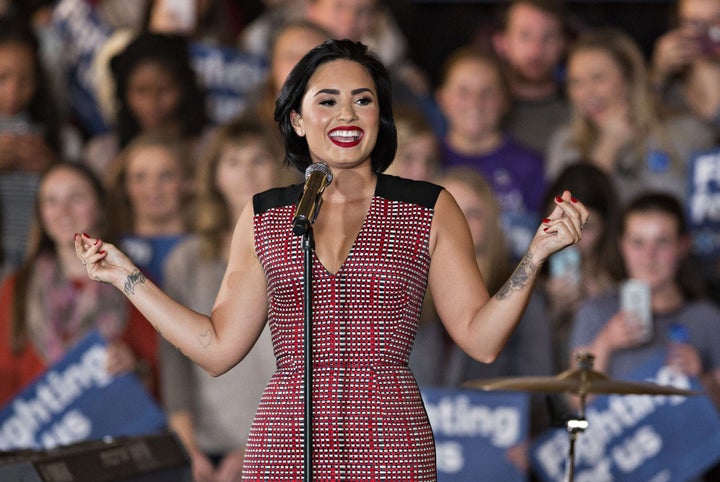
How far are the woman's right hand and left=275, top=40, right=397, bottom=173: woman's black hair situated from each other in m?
0.45

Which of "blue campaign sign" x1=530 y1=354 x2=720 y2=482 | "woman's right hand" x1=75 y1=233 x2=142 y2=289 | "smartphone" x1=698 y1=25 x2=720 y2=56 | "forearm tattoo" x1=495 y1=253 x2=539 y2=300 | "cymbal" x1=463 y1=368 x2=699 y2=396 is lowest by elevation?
"blue campaign sign" x1=530 y1=354 x2=720 y2=482

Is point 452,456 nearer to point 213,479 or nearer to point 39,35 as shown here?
point 213,479

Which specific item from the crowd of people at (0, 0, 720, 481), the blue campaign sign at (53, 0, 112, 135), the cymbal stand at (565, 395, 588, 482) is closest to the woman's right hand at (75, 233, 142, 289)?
the cymbal stand at (565, 395, 588, 482)

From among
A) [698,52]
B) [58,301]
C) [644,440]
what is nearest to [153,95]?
[58,301]

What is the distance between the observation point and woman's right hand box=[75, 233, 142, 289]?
2.93m

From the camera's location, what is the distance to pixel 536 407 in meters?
5.62

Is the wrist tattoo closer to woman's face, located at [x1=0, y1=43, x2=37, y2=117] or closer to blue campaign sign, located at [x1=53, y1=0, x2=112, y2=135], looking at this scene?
woman's face, located at [x1=0, y1=43, x2=37, y2=117]

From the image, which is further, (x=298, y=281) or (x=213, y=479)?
(x=213, y=479)

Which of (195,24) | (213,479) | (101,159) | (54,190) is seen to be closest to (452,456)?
(213,479)

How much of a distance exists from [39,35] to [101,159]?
76cm

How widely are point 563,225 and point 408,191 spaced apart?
41 cm

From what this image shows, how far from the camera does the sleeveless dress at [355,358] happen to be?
280 centimetres

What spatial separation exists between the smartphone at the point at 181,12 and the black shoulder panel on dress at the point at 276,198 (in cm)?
420

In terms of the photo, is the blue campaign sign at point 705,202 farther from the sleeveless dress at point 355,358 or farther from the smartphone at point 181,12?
the sleeveless dress at point 355,358
